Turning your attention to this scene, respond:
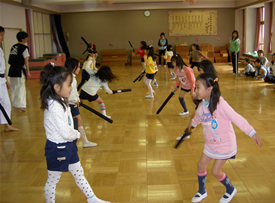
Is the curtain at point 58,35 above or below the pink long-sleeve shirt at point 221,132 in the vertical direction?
above

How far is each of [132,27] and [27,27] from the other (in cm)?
515

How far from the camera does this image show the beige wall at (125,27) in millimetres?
13828

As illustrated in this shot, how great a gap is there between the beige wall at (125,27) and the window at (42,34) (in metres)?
1.13

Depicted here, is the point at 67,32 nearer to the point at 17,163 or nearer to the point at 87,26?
the point at 87,26

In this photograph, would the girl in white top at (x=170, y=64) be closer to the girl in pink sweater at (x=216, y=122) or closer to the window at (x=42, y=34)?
the window at (x=42, y=34)

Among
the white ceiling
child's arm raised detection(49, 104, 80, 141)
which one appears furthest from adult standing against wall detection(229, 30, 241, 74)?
child's arm raised detection(49, 104, 80, 141)

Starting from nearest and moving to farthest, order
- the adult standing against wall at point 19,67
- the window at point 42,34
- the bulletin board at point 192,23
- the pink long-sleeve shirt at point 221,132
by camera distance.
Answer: the pink long-sleeve shirt at point 221,132 < the adult standing against wall at point 19,67 < the window at point 42,34 < the bulletin board at point 192,23

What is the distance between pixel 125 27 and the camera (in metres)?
14.0

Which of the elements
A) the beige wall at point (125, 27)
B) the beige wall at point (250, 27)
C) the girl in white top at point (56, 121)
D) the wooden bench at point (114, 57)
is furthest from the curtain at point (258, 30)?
the girl in white top at point (56, 121)

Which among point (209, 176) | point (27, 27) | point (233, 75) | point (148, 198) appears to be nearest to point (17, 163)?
point (148, 198)

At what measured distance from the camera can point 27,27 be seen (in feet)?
36.1

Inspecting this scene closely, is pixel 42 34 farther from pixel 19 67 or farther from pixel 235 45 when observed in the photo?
pixel 235 45

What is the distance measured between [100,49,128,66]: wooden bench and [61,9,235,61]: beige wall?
485mm

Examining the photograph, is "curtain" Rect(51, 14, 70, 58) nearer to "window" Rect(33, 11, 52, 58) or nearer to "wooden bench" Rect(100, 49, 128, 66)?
"window" Rect(33, 11, 52, 58)
